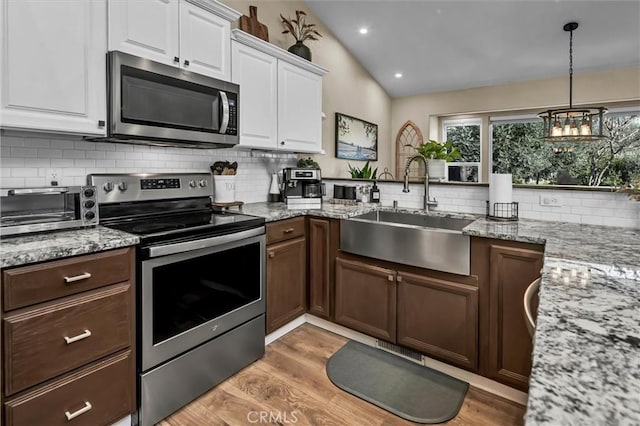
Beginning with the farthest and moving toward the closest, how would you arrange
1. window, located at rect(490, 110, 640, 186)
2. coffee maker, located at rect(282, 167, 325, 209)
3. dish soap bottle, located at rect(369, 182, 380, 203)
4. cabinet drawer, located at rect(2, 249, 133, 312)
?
window, located at rect(490, 110, 640, 186) < dish soap bottle, located at rect(369, 182, 380, 203) < coffee maker, located at rect(282, 167, 325, 209) < cabinet drawer, located at rect(2, 249, 133, 312)

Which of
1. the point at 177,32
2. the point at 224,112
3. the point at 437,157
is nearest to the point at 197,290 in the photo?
the point at 224,112

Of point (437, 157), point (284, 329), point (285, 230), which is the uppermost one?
point (437, 157)

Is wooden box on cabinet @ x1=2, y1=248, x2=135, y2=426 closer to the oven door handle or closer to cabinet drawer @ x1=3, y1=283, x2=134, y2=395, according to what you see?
cabinet drawer @ x1=3, y1=283, x2=134, y2=395

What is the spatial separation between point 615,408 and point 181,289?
1757mm

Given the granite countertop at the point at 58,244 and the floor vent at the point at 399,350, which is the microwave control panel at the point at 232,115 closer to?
the granite countertop at the point at 58,244

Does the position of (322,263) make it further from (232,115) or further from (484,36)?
(484,36)

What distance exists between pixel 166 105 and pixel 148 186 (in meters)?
0.54

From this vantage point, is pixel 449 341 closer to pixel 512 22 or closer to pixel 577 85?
pixel 512 22

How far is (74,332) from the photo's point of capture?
1445 mm

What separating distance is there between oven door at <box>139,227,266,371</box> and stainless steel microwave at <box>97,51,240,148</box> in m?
0.65

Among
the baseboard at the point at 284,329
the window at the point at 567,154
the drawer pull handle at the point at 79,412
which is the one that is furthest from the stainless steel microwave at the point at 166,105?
the window at the point at 567,154

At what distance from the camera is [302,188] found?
115 inches

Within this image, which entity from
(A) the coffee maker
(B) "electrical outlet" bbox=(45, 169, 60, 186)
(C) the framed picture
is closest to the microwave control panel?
(A) the coffee maker

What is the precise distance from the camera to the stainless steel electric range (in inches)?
66.9
